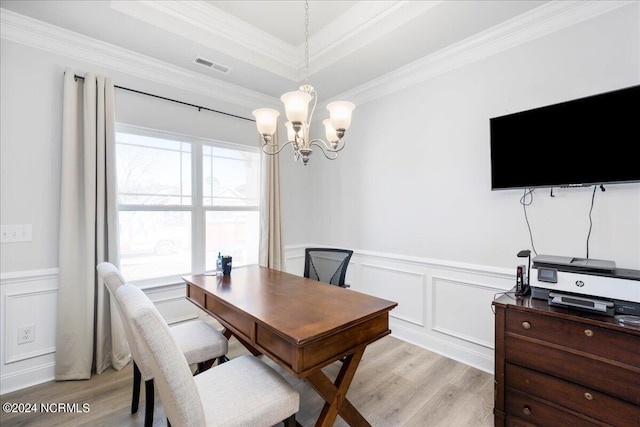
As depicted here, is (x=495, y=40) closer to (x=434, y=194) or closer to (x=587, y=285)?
(x=434, y=194)

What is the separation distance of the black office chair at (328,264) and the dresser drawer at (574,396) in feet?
4.32

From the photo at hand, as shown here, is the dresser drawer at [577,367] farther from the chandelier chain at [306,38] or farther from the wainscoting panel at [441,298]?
the chandelier chain at [306,38]

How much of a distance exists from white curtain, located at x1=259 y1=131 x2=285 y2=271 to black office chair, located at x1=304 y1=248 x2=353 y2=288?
2.54 feet

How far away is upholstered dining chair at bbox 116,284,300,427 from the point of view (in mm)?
1038

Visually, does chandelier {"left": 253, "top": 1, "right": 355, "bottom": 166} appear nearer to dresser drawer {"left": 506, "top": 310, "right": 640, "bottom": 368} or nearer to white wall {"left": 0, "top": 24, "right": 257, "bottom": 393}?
dresser drawer {"left": 506, "top": 310, "right": 640, "bottom": 368}

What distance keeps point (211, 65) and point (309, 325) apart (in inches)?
106

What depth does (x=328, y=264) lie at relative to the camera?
2736 millimetres

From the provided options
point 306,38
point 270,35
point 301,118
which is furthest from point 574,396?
point 270,35

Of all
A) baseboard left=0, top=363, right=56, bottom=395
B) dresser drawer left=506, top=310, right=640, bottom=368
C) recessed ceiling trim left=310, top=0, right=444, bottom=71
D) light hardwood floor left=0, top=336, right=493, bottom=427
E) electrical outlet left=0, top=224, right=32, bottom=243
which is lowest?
light hardwood floor left=0, top=336, right=493, bottom=427

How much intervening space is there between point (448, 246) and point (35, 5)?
3.75 meters

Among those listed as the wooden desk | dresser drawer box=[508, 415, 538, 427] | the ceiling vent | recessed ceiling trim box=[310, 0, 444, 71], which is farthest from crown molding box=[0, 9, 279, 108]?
dresser drawer box=[508, 415, 538, 427]

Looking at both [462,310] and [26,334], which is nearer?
[26,334]

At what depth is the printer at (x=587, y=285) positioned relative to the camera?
1.49 metres

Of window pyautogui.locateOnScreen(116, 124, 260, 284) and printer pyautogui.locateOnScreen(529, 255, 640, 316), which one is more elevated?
window pyautogui.locateOnScreen(116, 124, 260, 284)
